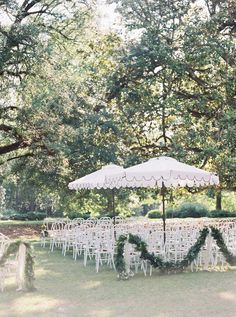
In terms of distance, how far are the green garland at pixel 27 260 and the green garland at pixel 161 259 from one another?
1892mm

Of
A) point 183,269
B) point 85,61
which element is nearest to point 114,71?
point 85,61

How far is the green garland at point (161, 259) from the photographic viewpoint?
31.7 feet

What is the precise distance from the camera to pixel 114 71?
20375 millimetres

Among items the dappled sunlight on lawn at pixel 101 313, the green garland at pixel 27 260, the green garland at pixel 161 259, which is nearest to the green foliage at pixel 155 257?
the green garland at pixel 161 259

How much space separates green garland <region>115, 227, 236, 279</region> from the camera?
9654 mm

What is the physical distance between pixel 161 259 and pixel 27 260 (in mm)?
3051

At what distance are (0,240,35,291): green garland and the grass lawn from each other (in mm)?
221

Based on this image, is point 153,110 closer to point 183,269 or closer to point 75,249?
point 75,249

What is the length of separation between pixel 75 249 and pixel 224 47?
1097 cm

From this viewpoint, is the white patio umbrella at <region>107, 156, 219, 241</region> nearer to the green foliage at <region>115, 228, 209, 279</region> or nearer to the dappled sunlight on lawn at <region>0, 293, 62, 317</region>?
the green foliage at <region>115, 228, 209, 279</region>

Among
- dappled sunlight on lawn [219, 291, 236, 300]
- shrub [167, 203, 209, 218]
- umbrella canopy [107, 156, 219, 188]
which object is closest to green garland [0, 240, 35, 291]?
umbrella canopy [107, 156, 219, 188]

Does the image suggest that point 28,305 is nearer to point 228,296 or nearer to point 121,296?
point 121,296

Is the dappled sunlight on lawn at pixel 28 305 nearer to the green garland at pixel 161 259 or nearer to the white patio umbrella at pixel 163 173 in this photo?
the green garland at pixel 161 259

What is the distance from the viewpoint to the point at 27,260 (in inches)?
341
